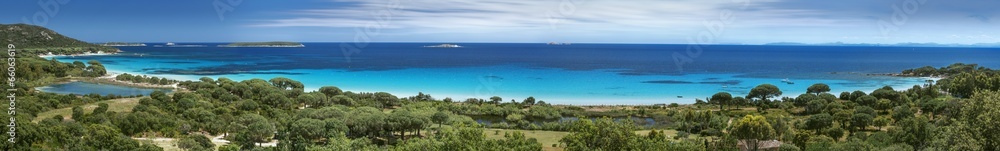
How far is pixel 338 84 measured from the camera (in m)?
Answer: 58.0

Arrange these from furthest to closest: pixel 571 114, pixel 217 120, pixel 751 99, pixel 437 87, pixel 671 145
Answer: pixel 437 87 → pixel 751 99 → pixel 571 114 → pixel 217 120 → pixel 671 145

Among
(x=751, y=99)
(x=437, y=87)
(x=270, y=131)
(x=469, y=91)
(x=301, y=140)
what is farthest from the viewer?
(x=437, y=87)

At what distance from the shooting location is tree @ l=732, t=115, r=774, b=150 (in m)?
20.8

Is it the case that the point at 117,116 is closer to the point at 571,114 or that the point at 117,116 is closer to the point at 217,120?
the point at 217,120

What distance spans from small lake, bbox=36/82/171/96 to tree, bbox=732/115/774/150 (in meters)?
38.6

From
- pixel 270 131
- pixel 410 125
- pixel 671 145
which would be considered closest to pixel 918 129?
pixel 671 145

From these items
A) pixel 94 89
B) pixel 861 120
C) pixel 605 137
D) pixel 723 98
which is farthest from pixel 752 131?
pixel 94 89

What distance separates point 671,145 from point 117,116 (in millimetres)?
20240

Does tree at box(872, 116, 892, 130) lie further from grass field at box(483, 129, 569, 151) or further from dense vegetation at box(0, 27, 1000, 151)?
grass field at box(483, 129, 569, 151)

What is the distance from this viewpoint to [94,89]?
45844 millimetres

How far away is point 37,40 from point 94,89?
94.2 m

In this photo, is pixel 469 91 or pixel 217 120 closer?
pixel 217 120

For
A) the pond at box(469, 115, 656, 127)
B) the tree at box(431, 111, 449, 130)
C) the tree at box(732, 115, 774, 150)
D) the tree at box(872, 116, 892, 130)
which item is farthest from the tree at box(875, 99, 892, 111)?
the tree at box(431, 111, 449, 130)

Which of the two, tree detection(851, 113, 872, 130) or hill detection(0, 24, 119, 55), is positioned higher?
hill detection(0, 24, 119, 55)
